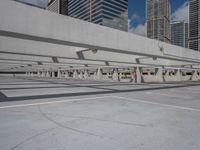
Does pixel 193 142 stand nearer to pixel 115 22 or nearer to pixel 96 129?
pixel 96 129

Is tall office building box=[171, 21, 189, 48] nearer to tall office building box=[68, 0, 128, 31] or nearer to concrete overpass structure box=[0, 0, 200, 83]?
tall office building box=[68, 0, 128, 31]

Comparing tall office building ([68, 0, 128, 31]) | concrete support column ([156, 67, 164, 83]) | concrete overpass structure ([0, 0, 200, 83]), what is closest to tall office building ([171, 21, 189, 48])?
concrete support column ([156, 67, 164, 83])

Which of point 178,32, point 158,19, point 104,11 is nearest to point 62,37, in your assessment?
point 178,32

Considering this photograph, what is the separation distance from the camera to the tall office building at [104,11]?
260 ft

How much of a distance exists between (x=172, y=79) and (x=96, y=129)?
101 ft

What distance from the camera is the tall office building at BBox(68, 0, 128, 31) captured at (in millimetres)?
79250

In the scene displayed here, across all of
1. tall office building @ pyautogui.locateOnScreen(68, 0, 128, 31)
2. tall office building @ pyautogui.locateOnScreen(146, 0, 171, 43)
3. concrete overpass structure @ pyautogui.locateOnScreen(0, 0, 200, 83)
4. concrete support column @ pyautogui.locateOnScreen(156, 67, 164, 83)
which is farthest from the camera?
tall office building @ pyautogui.locateOnScreen(68, 0, 128, 31)

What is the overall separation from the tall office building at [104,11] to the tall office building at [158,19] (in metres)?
18.0

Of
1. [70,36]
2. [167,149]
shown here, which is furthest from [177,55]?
[167,149]

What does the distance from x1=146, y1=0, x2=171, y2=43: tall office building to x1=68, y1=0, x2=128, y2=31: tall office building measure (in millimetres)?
18029

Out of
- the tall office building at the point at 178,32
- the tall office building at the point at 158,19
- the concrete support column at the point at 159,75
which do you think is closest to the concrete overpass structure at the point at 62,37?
the concrete support column at the point at 159,75

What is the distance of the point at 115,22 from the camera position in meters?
86.6

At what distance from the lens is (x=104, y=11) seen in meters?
79.4

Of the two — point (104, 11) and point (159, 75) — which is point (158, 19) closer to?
point (104, 11)
